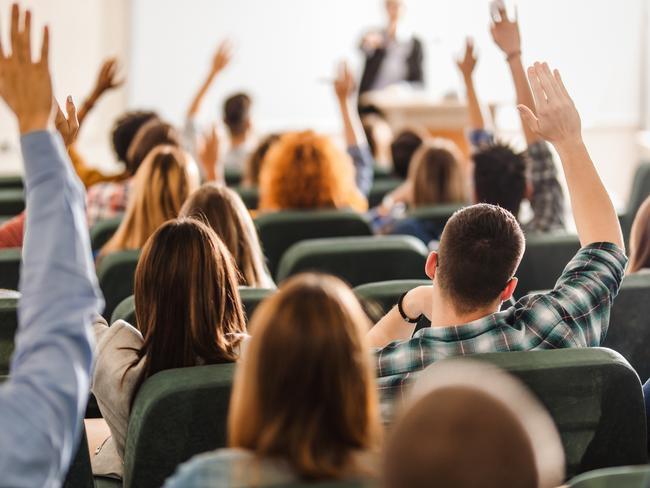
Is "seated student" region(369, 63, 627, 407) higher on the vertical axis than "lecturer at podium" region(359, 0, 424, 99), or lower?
lower

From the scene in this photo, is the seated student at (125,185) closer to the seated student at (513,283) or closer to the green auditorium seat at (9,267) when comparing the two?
the green auditorium seat at (9,267)

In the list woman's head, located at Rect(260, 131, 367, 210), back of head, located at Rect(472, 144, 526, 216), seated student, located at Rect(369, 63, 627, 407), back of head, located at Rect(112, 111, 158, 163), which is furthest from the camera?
back of head, located at Rect(112, 111, 158, 163)

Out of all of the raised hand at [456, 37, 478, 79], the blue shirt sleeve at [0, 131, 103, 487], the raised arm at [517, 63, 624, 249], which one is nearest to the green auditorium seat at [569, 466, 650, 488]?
the blue shirt sleeve at [0, 131, 103, 487]

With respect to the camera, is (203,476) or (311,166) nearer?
(203,476)

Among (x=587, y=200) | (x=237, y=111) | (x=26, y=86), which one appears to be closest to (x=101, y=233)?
(x=587, y=200)

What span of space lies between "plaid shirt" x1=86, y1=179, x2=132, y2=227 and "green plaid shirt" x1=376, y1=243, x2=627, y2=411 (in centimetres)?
262

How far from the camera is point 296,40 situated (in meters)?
9.82

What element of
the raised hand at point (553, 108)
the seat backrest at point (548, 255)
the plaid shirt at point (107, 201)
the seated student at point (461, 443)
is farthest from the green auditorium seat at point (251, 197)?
the seated student at point (461, 443)

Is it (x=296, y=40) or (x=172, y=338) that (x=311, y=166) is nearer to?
(x=172, y=338)

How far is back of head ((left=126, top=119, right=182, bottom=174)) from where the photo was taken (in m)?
4.46

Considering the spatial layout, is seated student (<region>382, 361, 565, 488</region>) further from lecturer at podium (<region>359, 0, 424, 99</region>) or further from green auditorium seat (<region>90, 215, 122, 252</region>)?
lecturer at podium (<region>359, 0, 424, 99</region>)

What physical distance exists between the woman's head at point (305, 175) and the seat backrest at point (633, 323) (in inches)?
74.3

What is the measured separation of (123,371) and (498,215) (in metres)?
0.82

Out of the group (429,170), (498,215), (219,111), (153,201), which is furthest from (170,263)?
(219,111)
